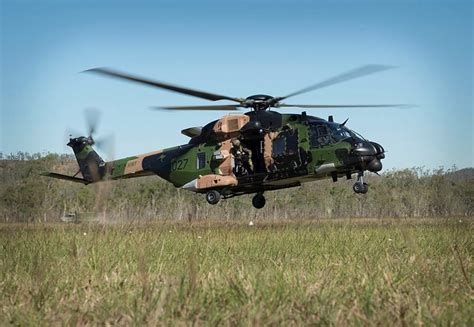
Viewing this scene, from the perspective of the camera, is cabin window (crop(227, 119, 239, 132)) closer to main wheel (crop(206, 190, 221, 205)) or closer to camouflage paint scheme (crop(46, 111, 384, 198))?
camouflage paint scheme (crop(46, 111, 384, 198))

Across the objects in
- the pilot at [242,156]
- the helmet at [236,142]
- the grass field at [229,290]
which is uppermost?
the helmet at [236,142]

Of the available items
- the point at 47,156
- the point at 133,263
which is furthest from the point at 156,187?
the point at 133,263

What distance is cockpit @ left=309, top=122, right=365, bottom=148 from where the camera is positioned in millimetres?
16750

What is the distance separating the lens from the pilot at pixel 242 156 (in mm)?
17938

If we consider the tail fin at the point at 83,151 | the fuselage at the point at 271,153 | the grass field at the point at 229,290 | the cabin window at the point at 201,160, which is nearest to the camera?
the grass field at the point at 229,290

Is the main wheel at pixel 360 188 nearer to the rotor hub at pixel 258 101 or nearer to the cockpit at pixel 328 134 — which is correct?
the cockpit at pixel 328 134

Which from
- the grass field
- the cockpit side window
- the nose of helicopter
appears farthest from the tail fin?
the grass field

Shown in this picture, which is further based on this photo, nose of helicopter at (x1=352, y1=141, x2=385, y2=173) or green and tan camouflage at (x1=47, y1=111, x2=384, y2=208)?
green and tan camouflage at (x1=47, y1=111, x2=384, y2=208)

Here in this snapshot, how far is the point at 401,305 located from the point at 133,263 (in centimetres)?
245

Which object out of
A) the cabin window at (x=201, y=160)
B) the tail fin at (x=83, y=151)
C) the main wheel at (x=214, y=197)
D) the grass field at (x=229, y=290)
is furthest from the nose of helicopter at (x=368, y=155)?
the tail fin at (x=83, y=151)

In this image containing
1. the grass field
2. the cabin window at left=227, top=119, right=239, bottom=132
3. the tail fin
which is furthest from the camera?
the tail fin

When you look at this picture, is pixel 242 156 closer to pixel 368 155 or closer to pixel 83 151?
pixel 368 155

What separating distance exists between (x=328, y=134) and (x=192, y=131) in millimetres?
4681

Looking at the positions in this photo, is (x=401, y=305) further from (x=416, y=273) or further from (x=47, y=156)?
(x=47, y=156)
